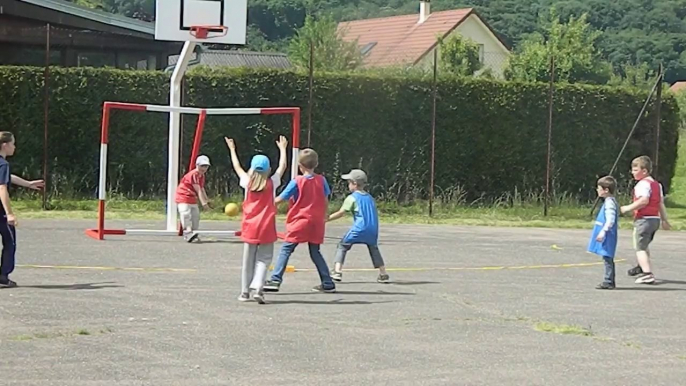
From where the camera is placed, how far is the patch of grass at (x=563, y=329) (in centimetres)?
966

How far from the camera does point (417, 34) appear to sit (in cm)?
5725

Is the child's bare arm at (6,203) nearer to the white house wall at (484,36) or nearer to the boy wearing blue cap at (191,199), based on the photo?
the boy wearing blue cap at (191,199)

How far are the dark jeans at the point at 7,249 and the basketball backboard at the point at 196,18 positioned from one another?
20.0 ft

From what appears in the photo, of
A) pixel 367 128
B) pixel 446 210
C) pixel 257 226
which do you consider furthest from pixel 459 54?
pixel 257 226

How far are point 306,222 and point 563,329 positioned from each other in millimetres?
3044

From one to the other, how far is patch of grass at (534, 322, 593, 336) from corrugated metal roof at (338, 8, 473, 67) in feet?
136

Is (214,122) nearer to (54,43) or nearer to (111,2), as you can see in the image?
(54,43)

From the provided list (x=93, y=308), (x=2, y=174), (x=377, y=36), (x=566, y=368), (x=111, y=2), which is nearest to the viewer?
(x=566, y=368)

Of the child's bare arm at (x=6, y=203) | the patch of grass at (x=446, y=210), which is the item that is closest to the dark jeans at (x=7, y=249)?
the child's bare arm at (x=6, y=203)

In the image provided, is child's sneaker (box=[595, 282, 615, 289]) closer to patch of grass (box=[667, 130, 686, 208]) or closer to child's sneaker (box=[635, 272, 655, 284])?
child's sneaker (box=[635, 272, 655, 284])

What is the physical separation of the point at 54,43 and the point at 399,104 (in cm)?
823

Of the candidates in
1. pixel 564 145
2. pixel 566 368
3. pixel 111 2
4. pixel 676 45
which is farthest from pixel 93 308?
pixel 676 45

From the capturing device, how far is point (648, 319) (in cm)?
1058

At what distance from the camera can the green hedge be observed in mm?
22422
